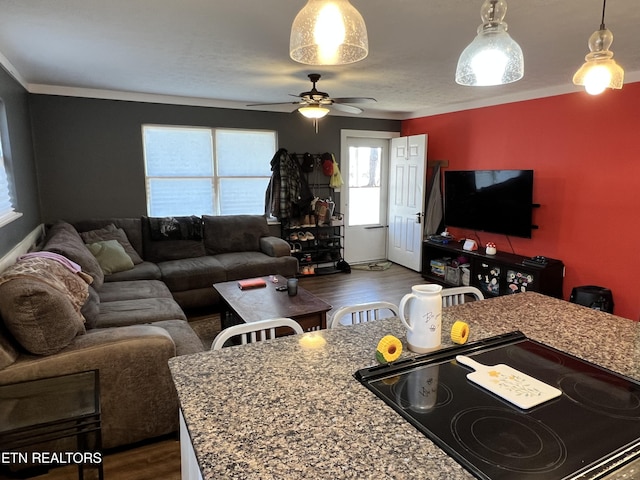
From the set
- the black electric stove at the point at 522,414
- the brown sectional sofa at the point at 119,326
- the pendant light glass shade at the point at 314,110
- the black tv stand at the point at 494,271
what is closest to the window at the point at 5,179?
the brown sectional sofa at the point at 119,326

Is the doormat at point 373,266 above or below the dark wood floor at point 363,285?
above

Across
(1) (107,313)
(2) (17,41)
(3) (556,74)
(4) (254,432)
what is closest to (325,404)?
(4) (254,432)

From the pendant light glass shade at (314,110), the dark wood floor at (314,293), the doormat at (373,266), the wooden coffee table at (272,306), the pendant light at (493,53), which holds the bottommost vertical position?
the dark wood floor at (314,293)

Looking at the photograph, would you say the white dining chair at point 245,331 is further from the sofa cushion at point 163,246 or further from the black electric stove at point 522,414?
the sofa cushion at point 163,246

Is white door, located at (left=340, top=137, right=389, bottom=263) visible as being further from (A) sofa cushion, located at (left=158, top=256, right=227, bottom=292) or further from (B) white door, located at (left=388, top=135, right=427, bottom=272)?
(A) sofa cushion, located at (left=158, top=256, right=227, bottom=292)

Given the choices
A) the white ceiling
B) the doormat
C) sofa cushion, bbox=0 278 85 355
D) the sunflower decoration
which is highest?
the white ceiling

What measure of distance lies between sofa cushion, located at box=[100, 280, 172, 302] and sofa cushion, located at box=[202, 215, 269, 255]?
3.90 feet

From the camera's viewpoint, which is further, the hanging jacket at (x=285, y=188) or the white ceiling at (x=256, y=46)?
the hanging jacket at (x=285, y=188)

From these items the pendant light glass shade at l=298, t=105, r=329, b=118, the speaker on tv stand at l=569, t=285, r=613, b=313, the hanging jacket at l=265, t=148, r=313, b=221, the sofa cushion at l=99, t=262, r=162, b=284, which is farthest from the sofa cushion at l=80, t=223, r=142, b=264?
the speaker on tv stand at l=569, t=285, r=613, b=313

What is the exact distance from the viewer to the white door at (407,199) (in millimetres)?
5586

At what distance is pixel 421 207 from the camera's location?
18.4 ft

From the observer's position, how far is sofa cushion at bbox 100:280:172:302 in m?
3.32

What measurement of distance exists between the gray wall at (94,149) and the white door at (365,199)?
206 cm

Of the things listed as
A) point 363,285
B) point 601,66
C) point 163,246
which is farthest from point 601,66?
point 163,246
